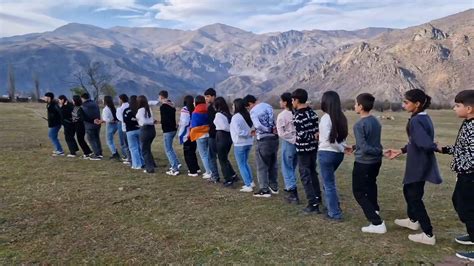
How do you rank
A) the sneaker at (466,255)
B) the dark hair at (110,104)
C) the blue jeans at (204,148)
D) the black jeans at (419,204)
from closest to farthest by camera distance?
1. the sneaker at (466,255)
2. the black jeans at (419,204)
3. the blue jeans at (204,148)
4. the dark hair at (110,104)

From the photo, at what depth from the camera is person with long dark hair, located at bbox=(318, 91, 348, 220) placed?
26.2 feet

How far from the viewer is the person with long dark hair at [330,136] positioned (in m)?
7.98

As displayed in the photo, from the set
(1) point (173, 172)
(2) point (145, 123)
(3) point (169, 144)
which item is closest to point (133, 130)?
(2) point (145, 123)

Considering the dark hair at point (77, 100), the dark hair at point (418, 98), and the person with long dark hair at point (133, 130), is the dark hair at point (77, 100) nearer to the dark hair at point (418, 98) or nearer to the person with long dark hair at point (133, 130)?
the person with long dark hair at point (133, 130)

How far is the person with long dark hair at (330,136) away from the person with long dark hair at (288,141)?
1.63m

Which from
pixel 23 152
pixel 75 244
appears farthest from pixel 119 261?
pixel 23 152

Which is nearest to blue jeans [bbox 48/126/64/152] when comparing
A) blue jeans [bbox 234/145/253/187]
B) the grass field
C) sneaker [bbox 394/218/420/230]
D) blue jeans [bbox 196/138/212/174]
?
the grass field

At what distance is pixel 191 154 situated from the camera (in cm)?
1288

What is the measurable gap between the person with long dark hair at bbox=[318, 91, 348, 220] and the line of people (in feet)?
0.05

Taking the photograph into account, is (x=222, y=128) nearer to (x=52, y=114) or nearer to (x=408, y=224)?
(x=408, y=224)

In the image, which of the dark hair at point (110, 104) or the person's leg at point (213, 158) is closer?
the person's leg at point (213, 158)

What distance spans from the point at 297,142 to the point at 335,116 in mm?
1102

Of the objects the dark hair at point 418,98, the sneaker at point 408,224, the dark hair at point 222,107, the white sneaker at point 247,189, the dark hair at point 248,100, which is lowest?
the white sneaker at point 247,189

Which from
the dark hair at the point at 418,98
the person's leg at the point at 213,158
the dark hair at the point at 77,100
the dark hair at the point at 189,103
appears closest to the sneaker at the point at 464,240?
the dark hair at the point at 418,98
